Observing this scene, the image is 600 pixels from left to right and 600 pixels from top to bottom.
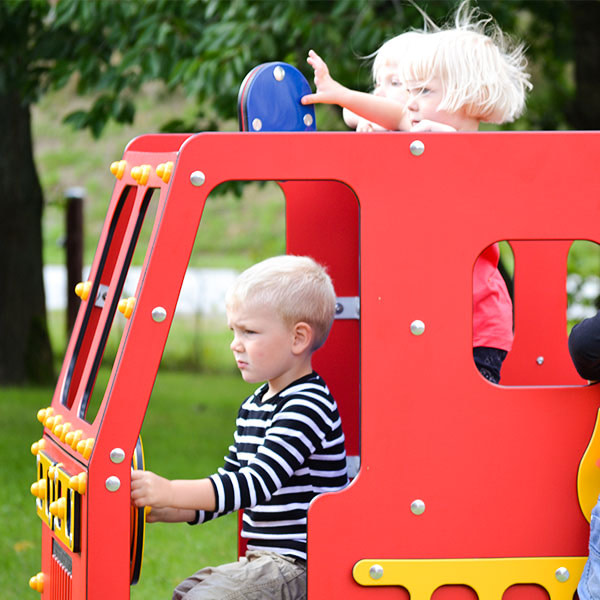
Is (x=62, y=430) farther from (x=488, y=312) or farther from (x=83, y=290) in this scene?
(x=488, y=312)

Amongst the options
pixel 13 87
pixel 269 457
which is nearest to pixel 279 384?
pixel 269 457

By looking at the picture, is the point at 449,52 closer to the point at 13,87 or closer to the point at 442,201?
the point at 442,201

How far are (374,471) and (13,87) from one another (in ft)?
20.0

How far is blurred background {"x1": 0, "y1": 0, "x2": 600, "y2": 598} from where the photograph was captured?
539cm

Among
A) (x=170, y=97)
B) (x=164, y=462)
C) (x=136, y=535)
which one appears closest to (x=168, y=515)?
(x=136, y=535)

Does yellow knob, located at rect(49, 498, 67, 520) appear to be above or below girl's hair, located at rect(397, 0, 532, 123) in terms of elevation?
below

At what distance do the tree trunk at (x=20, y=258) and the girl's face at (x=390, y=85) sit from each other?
627cm

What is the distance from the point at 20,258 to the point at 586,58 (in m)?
4.79

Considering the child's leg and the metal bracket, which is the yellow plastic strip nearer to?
the child's leg

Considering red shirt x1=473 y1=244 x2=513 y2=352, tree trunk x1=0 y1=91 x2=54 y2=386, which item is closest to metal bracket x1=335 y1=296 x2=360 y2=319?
red shirt x1=473 y1=244 x2=513 y2=352

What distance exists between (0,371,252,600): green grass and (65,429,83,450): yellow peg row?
1.83 meters

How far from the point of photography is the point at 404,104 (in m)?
2.81

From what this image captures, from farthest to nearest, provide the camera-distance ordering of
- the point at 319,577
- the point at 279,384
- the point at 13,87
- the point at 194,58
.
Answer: the point at 13,87, the point at 194,58, the point at 279,384, the point at 319,577

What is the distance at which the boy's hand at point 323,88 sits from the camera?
2.51 meters
